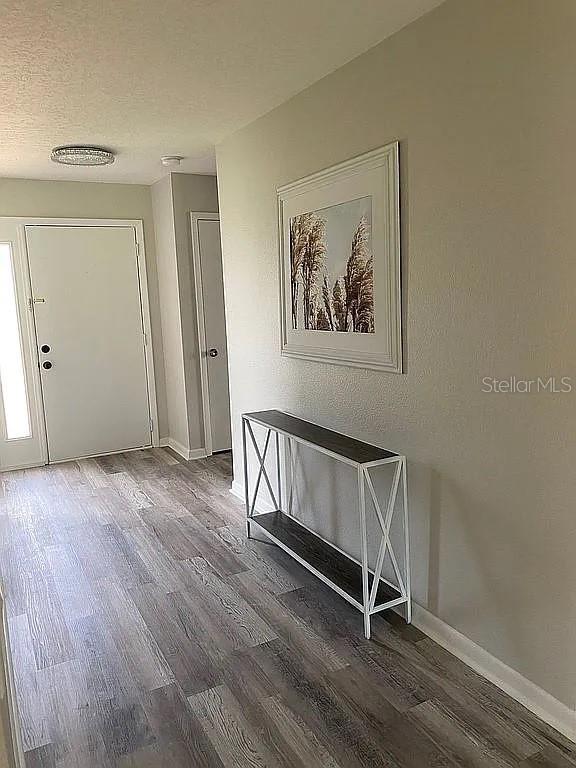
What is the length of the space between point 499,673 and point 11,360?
171 inches

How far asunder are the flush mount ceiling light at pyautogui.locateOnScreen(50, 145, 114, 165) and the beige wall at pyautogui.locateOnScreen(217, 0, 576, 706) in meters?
1.76

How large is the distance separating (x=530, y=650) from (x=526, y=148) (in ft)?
5.40

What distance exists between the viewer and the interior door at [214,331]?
5090mm

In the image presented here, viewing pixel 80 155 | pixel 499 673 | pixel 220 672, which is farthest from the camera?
pixel 80 155

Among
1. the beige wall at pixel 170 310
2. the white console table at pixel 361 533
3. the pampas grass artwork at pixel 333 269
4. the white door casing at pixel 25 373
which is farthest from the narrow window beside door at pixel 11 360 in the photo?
the pampas grass artwork at pixel 333 269

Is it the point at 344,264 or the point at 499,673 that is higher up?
the point at 344,264

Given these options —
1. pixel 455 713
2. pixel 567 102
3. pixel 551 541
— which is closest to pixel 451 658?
pixel 455 713

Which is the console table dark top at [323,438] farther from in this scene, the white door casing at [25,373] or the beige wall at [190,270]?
the white door casing at [25,373]

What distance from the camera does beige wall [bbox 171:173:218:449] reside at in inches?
194

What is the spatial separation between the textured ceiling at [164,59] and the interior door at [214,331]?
4.67 ft

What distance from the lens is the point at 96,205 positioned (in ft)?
17.0

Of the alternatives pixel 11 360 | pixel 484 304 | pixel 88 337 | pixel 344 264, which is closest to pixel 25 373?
pixel 11 360

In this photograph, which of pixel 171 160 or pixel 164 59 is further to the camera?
pixel 171 160

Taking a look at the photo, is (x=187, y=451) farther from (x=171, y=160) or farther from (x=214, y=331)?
(x=171, y=160)
